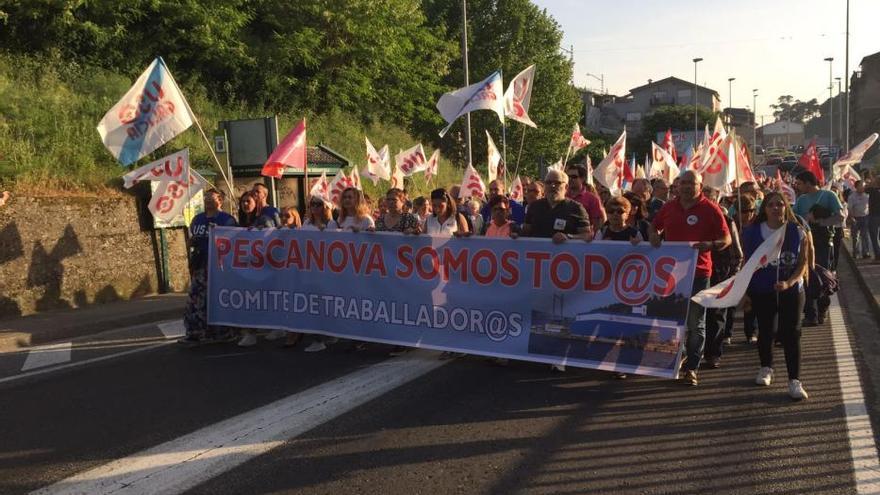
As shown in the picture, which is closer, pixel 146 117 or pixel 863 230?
pixel 146 117

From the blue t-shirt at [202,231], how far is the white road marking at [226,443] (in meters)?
2.75

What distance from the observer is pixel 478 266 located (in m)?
6.41

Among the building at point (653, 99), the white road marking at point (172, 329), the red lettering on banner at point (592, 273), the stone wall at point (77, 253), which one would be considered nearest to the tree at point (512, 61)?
the stone wall at point (77, 253)

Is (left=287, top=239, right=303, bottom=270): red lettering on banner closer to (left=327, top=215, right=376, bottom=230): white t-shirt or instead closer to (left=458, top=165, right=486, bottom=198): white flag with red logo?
(left=327, top=215, right=376, bottom=230): white t-shirt

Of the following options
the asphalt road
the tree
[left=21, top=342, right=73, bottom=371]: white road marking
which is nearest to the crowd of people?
the asphalt road

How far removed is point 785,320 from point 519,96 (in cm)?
768

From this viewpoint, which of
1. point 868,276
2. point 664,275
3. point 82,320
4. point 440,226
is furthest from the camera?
point 868,276

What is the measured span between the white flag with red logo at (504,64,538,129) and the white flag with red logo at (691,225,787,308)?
701 cm

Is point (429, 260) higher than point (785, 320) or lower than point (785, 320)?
higher

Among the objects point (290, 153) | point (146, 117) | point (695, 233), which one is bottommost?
point (695, 233)

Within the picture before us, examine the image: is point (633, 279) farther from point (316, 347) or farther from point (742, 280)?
point (316, 347)

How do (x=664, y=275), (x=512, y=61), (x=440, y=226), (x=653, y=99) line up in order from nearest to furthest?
(x=664, y=275) < (x=440, y=226) < (x=512, y=61) < (x=653, y=99)

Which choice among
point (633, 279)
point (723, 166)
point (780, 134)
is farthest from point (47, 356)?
point (780, 134)

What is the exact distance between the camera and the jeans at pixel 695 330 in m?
5.75
